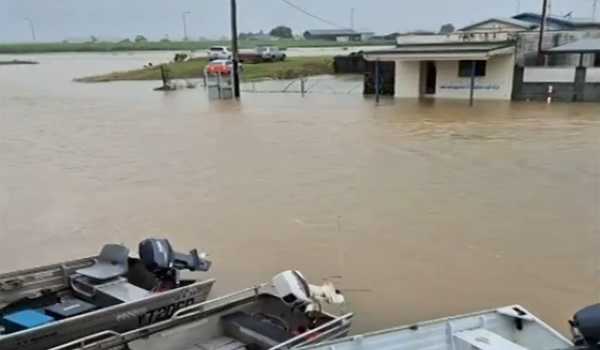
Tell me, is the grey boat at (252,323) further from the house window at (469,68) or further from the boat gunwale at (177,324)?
the house window at (469,68)

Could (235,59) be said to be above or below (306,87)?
above

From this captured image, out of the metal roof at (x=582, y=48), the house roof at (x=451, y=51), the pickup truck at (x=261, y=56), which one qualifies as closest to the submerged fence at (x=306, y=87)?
the house roof at (x=451, y=51)

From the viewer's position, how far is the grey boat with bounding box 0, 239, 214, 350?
5309 millimetres

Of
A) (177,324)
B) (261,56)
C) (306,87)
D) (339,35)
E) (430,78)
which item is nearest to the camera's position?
(177,324)

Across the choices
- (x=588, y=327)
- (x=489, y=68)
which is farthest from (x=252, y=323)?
(x=489, y=68)

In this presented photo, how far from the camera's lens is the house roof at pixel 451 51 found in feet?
79.6

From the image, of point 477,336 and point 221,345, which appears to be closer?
point 477,336

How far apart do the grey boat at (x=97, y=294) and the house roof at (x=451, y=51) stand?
2013cm

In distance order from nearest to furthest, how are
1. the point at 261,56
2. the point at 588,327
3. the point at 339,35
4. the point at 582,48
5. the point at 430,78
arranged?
the point at 588,327 → the point at 582,48 → the point at 430,78 → the point at 261,56 → the point at 339,35

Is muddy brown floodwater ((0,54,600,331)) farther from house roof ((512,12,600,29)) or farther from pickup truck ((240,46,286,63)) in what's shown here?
pickup truck ((240,46,286,63))

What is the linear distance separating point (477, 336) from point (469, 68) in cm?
2279

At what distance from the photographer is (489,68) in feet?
84.4

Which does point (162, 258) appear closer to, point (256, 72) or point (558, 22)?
point (256, 72)

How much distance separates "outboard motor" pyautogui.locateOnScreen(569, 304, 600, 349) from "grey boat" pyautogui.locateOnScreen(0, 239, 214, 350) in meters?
3.49
